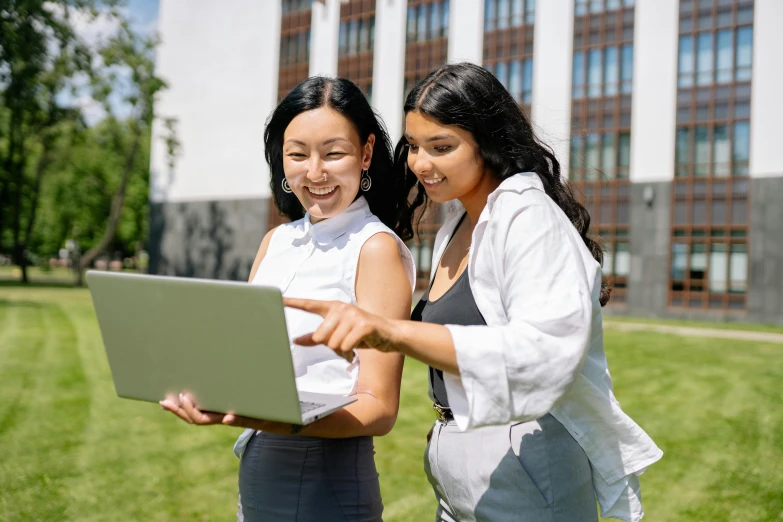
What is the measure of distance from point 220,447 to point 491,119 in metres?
5.40

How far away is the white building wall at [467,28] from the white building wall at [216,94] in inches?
385

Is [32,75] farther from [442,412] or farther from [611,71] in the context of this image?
[442,412]

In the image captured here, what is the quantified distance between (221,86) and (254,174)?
5.52 m

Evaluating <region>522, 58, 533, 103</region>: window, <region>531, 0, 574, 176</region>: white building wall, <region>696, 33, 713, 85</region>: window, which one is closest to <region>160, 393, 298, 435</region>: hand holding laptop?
<region>696, 33, 713, 85</region>: window

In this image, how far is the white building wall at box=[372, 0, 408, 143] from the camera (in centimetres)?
3016

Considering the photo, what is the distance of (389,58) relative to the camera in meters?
30.3

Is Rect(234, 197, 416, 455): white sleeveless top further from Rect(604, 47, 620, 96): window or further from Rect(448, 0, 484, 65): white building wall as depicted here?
Rect(448, 0, 484, 65): white building wall

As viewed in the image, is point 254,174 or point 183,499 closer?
point 183,499

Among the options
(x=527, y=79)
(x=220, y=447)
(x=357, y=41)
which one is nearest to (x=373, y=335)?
(x=220, y=447)

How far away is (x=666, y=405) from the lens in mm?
8406

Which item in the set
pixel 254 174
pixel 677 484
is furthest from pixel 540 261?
pixel 254 174

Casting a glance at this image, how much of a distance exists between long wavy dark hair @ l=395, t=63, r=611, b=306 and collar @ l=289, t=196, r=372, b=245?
0.34m

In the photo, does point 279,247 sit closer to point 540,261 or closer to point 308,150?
point 308,150

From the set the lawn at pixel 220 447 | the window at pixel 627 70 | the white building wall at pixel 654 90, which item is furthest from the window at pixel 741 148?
the lawn at pixel 220 447
